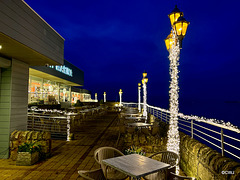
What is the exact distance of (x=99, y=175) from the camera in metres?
2.63

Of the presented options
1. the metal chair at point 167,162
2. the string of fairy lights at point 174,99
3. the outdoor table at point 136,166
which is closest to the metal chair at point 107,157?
the outdoor table at point 136,166

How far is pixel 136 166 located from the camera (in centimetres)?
232

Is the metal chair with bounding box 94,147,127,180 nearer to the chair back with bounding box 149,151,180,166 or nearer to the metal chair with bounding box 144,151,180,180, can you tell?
the metal chair with bounding box 144,151,180,180

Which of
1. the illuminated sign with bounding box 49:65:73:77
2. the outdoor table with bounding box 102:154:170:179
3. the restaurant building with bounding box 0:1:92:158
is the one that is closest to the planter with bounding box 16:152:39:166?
the restaurant building with bounding box 0:1:92:158

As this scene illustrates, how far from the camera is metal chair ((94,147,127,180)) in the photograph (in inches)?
104

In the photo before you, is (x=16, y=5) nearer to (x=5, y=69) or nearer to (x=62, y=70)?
(x=5, y=69)

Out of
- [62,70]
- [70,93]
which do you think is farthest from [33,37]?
[70,93]

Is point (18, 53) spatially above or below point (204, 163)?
above

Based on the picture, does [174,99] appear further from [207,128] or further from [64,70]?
[64,70]

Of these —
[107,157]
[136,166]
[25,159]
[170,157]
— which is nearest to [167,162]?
[170,157]

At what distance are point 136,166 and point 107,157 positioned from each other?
34.8 inches

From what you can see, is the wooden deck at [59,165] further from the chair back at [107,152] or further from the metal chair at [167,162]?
the metal chair at [167,162]

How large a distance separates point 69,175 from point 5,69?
137 inches

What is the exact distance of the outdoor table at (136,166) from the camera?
213 centimetres
